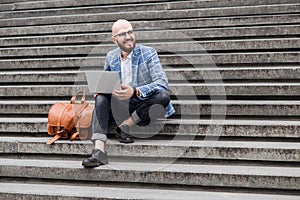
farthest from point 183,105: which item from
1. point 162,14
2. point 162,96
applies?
point 162,14

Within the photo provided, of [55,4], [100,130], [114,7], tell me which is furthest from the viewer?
[55,4]

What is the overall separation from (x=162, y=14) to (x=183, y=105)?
93.7 inches

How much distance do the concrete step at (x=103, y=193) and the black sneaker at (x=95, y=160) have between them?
7.0 inches

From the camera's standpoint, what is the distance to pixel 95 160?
3641 mm

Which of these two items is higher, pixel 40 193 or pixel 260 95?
pixel 260 95

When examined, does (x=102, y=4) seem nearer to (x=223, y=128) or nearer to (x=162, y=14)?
(x=162, y=14)

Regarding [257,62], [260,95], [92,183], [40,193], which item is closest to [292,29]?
[257,62]

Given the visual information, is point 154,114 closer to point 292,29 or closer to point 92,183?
point 92,183

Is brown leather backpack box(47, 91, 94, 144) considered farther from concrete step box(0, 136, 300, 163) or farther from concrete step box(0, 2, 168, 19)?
concrete step box(0, 2, 168, 19)

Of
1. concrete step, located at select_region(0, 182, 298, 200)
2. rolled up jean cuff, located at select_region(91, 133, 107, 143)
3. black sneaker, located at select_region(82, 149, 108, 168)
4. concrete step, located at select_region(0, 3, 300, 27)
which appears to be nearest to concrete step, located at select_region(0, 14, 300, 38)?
concrete step, located at select_region(0, 3, 300, 27)

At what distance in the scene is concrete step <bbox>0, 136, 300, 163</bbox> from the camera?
11.8 feet

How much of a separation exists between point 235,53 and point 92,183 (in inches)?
86.1

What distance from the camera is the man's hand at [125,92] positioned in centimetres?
386

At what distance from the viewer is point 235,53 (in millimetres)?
4918
